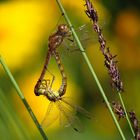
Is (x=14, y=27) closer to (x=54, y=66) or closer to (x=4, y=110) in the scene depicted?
(x=54, y=66)

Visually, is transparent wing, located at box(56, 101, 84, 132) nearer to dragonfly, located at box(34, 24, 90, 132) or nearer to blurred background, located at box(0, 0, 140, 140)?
dragonfly, located at box(34, 24, 90, 132)

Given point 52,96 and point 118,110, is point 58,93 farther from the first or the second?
point 118,110

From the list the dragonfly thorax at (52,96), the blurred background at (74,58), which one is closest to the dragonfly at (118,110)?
the dragonfly thorax at (52,96)

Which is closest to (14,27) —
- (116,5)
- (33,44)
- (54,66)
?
(33,44)

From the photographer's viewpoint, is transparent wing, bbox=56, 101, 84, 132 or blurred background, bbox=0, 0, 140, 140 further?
blurred background, bbox=0, 0, 140, 140

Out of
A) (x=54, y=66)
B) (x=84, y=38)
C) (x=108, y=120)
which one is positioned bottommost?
(x=108, y=120)

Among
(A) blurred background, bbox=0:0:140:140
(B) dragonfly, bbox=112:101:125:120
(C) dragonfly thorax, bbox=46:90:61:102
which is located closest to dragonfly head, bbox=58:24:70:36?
(C) dragonfly thorax, bbox=46:90:61:102

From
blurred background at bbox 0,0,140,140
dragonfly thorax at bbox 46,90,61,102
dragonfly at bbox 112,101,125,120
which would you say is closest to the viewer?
dragonfly at bbox 112,101,125,120

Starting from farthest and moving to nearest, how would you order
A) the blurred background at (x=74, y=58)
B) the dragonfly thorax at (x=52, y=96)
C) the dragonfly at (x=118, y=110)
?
the blurred background at (x=74, y=58) < the dragonfly thorax at (x=52, y=96) < the dragonfly at (x=118, y=110)

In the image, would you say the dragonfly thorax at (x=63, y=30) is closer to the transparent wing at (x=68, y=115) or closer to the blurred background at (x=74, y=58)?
the transparent wing at (x=68, y=115)
